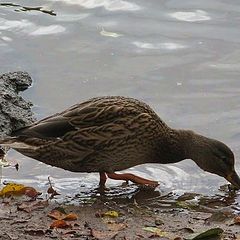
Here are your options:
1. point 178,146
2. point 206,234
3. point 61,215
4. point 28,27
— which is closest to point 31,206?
point 61,215

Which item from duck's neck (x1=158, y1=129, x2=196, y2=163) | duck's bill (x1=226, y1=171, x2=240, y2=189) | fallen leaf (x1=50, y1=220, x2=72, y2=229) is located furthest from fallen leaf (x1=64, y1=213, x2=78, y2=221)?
duck's bill (x1=226, y1=171, x2=240, y2=189)

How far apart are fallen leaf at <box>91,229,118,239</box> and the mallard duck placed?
120cm

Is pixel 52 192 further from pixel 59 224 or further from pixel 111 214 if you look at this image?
pixel 59 224

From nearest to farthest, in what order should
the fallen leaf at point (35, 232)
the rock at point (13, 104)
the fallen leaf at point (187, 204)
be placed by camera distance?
1. the fallen leaf at point (35, 232)
2. the fallen leaf at point (187, 204)
3. the rock at point (13, 104)

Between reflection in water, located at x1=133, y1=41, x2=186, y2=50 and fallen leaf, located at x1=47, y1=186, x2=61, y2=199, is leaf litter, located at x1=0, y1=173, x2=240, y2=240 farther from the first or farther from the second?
reflection in water, located at x1=133, y1=41, x2=186, y2=50

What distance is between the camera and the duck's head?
720 cm

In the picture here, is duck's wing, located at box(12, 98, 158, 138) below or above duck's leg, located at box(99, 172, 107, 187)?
above

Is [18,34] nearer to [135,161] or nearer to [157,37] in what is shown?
[157,37]

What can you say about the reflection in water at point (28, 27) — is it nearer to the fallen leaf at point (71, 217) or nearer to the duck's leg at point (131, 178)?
the duck's leg at point (131, 178)

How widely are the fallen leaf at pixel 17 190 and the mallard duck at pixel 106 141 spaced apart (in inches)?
12.0

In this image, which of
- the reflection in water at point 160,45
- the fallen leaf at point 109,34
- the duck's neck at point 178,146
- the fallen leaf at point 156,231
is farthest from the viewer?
the fallen leaf at point 109,34

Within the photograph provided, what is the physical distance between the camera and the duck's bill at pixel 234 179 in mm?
7223

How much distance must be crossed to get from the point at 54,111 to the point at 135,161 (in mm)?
1878

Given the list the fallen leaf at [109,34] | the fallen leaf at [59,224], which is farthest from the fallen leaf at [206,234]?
the fallen leaf at [109,34]
